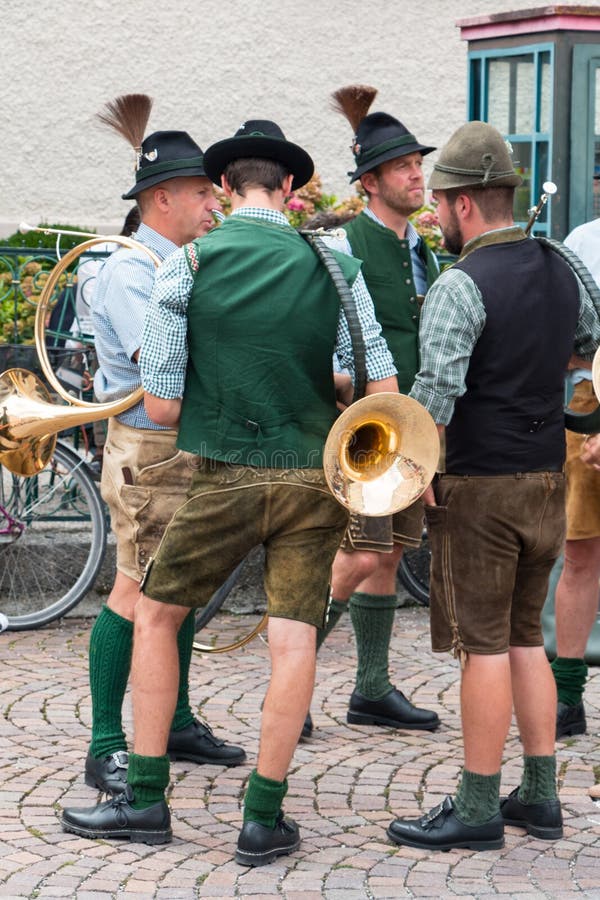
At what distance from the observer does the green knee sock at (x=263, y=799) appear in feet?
13.1

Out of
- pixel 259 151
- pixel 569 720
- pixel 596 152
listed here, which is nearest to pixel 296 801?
pixel 569 720

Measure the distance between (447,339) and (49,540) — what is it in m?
3.27

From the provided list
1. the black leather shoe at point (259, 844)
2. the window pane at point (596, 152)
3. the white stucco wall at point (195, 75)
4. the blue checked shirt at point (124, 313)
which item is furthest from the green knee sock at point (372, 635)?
the white stucco wall at point (195, 75)

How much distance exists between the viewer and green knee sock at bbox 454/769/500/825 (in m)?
4.17

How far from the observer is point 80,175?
45.2 ft

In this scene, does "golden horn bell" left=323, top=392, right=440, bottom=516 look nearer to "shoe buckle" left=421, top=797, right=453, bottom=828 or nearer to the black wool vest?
the black wool vest

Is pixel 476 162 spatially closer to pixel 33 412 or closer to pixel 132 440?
pixel 132 440

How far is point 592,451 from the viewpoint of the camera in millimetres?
4770

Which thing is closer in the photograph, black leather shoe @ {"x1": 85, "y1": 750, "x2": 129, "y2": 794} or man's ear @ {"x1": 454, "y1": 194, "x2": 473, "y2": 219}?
man's ear @ {"x1": 454, "y1": 194, "x2": 473, "y2": 219}

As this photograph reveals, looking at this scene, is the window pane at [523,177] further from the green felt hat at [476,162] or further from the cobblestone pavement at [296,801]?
the green felt hat at [476,162]

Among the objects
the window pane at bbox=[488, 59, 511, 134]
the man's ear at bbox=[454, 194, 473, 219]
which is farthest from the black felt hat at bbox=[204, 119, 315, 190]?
the window pane at bbox=[488, 59, 511, 134]

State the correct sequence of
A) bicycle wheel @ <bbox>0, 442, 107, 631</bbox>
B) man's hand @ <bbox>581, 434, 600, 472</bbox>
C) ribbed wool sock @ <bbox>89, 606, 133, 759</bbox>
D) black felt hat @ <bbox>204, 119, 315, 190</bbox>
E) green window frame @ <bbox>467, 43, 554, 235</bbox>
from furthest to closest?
bicycle wheel @ <bbox>0, 442, 107, 631</bbox> < green window frame @ <bbox>467, 43, 554, 235</bbox> < man's hand @ <bbox>581, 434, 600, 472</bbox> < ribbed wool sock @ <bbox>89, 606, 133, 759</bbox> < black felt hat @ <bbox>204, 119, 315, 190</bbox>

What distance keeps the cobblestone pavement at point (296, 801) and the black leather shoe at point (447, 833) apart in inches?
1.1

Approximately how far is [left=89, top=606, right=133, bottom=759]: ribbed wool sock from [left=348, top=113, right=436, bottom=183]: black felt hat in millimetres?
1869
